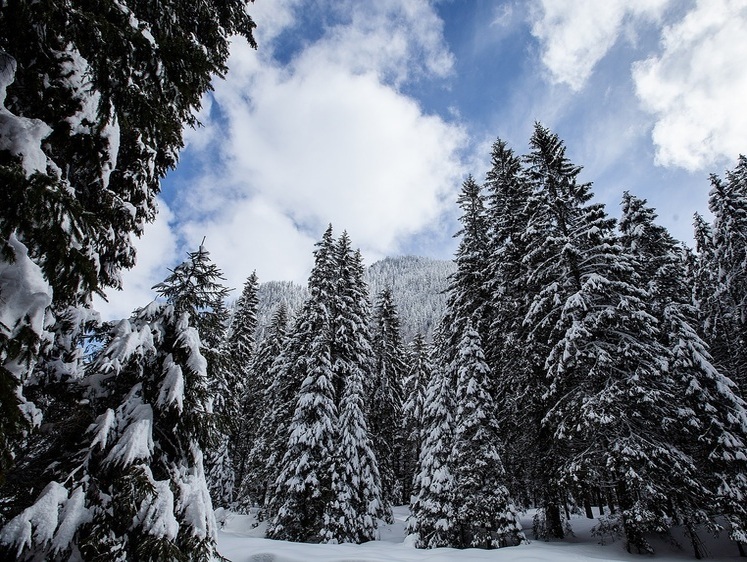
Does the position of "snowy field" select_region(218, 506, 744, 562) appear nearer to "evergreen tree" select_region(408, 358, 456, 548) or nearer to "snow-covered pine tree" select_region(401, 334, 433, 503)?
"evergreen tree" select_region(408, 358, 456, 548)

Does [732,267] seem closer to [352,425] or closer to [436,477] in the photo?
[436,477]

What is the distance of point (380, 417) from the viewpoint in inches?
1111

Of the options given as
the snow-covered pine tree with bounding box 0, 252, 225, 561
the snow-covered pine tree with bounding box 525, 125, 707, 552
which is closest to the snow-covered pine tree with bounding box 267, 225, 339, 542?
the snow-covered pine tree with bounding box 525, 125, 707, 552

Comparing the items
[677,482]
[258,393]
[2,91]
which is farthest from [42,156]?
[258,393]

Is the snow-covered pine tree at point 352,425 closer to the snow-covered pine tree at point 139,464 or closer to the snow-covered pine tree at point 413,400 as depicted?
the snow-covered pine tree at point 413,400

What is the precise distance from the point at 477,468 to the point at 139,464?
1367cm

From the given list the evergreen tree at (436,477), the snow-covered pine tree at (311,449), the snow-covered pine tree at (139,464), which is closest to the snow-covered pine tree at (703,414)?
the evergreen tree at (436,477)

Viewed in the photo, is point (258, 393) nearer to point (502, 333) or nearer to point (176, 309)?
point (502, 333)

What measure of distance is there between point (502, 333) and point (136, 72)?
706 inches

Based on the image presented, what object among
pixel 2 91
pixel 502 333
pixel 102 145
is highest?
pixel 502 333

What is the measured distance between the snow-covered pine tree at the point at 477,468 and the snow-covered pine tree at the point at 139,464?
12.9 m

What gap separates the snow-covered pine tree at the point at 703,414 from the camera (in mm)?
13508

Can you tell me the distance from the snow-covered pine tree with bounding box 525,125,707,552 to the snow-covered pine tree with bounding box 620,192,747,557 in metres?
1.06

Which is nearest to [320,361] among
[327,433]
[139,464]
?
[327,433]
